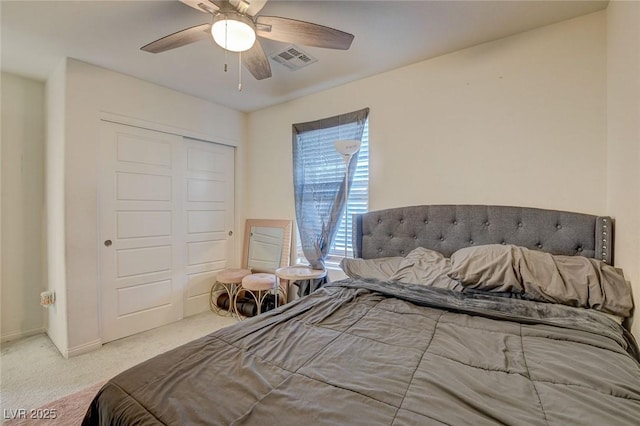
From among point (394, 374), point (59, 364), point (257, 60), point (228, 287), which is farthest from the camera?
point (228, 287)

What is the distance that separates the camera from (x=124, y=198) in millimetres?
2686

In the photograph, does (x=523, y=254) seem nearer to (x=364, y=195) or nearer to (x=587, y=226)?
(x=587, y=226)

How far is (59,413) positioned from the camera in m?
1.69

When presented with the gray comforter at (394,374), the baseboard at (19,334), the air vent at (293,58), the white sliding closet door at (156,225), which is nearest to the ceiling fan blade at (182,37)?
the air vent at (293,58)

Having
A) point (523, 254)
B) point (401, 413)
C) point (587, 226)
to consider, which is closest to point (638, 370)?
point (523, 254)

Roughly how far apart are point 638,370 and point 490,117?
1735mm

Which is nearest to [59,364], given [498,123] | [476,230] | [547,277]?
[476,230]

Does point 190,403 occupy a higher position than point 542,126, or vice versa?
point 542,126

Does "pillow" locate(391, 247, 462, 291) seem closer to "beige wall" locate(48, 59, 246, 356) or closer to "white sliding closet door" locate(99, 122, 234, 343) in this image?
"white sliding closet door" locate(99, 122, 234, 343)

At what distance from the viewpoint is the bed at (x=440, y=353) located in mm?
747

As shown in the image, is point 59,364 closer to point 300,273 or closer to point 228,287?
point 228,287

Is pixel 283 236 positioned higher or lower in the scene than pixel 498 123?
lower

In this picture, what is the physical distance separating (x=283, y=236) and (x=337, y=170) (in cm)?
107

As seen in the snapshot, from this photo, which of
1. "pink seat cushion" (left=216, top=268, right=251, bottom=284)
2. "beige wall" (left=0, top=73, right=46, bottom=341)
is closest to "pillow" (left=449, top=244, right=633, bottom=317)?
"pink seat cushion" (left=216, top=268, right=251, bottom=284)
